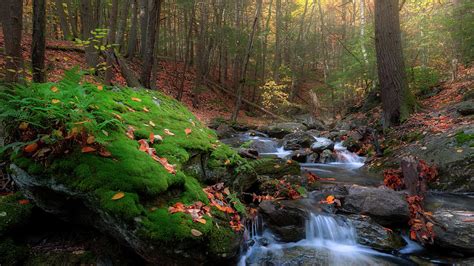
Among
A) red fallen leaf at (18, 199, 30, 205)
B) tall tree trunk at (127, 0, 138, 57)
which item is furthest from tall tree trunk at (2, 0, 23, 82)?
tall tree trunk at (127, 0, 138, 57)

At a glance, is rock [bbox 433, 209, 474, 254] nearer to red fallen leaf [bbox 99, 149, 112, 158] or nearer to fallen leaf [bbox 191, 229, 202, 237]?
fallen leaf [bbox 191, 229, 202, 237]

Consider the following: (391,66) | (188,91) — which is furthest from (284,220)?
(188,91)

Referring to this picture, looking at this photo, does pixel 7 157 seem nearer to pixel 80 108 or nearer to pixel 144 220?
pixel 80 108

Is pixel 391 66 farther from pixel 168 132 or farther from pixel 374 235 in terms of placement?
pixel 168 132

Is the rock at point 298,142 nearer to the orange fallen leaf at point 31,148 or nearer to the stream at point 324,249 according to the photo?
the stream at point 324,249

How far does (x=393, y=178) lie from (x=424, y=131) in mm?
2518

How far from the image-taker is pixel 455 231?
4145mm

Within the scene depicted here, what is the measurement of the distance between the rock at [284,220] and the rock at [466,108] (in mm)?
6108

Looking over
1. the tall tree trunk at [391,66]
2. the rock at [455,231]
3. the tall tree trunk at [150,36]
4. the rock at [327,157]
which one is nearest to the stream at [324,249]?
the rock at [455,231]

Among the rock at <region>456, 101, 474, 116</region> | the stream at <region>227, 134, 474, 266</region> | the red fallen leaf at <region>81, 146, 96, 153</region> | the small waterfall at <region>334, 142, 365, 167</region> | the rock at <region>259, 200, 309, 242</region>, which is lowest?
the stream at <region>227, 134, 474, 266</region>

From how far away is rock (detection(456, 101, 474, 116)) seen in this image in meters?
8.00

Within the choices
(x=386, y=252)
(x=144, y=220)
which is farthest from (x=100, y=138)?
(x=386, y=252)

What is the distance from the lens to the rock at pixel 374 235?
14.3 feet

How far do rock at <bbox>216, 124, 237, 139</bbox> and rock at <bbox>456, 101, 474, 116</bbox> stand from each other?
8272 mm
